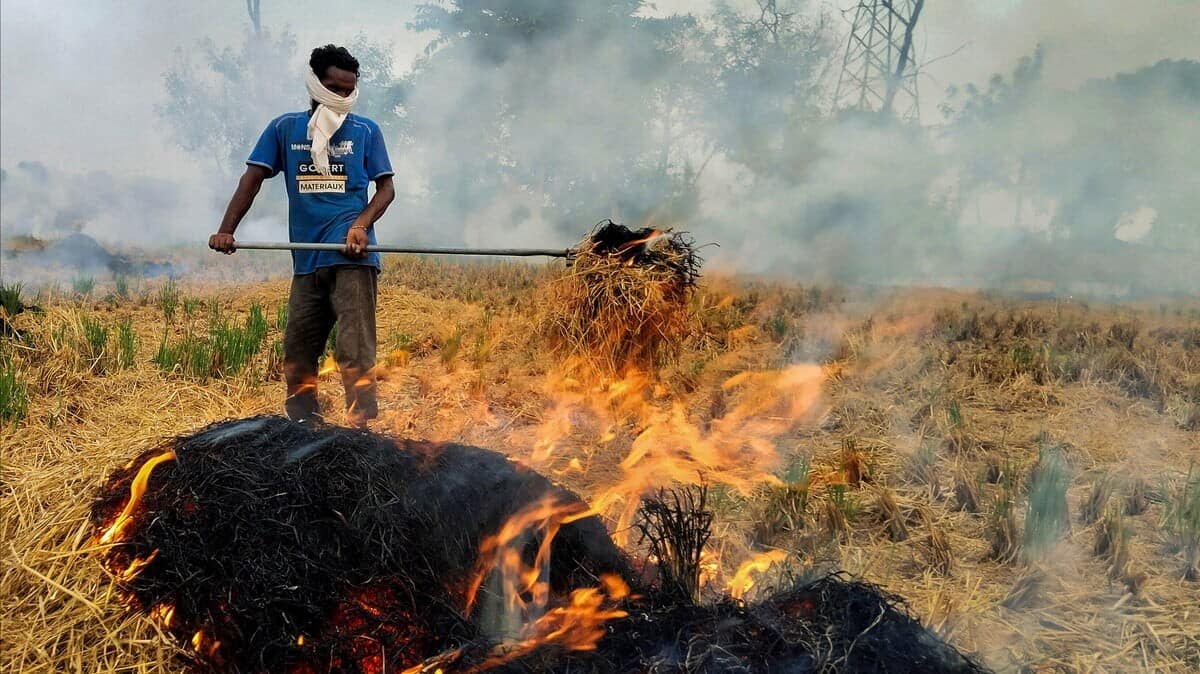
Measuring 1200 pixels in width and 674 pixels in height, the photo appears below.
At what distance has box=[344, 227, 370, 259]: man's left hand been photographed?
3.63 m

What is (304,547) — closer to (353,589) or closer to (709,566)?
(353,589)

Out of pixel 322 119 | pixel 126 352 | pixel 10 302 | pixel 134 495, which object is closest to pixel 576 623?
pixel 134 495

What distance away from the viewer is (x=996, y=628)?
111 inches

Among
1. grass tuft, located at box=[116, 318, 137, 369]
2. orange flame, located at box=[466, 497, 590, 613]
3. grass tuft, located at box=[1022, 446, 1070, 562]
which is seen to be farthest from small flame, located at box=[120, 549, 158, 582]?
grass tuft, located at box=[116, 318, 137, 369]

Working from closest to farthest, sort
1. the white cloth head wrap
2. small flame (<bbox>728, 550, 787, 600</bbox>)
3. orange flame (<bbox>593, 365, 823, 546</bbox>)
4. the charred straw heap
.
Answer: the charred straw heap, small flame (<bbox>728, 550, 787, 600</bbox>), orange flame (<bbox>593, 365, 823, 546</bbox>), the white cloth head wrap

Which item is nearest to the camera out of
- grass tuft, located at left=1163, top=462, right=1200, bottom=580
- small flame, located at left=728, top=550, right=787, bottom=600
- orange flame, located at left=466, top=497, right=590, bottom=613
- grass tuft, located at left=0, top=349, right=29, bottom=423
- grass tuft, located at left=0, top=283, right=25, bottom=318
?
orange flame, located at left=466, top=497, right=590, bottom=613

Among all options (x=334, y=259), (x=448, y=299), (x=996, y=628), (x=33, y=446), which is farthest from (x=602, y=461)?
(x=448, y=299)

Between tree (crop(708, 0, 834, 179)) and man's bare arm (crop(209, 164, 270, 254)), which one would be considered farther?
tree (crop(708, 0, 834, 179))

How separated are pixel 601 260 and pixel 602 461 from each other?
156cm

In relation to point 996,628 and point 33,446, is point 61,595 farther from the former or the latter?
point 996,628

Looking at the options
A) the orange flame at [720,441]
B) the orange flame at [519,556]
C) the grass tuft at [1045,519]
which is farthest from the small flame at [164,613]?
the grass tuft at [1045,519]

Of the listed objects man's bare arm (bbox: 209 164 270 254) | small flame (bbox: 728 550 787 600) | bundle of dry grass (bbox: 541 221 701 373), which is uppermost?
man's bare arm (bbox: 209 164 270 254)

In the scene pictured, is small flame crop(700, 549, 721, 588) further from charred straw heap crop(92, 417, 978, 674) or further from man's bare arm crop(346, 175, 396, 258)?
man's bare arm crop(346, 175, 396, 258)

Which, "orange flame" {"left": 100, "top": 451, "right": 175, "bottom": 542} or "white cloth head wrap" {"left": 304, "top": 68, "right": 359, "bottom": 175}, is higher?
"white cloth head wrap" {"left": 304, "top": 68, "right": 359, "bottom": 175}
